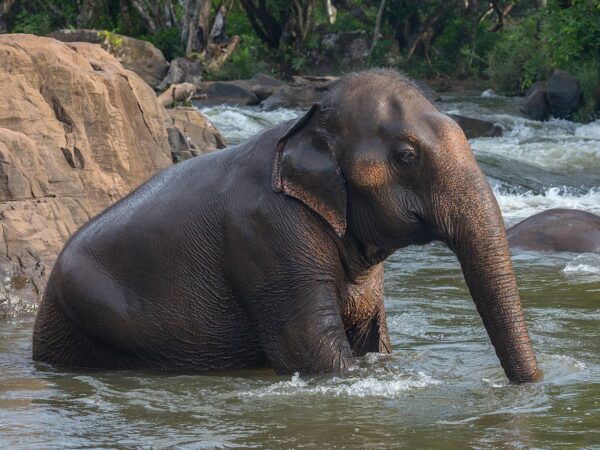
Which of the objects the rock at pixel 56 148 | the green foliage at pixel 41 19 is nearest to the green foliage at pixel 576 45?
the rock at pixel 56 148

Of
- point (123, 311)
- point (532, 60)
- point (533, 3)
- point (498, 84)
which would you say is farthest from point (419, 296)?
point (533, 3)

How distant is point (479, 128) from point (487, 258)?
21276mm

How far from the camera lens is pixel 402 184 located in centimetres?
609

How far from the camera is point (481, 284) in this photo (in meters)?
5.75

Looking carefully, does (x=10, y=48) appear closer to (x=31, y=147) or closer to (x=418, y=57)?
(x=31, y=147)

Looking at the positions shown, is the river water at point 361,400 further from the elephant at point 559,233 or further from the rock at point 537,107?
the rock at point 537,107

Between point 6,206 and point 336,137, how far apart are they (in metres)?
4.40

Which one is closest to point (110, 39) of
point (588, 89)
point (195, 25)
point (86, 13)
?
point (195, 25)

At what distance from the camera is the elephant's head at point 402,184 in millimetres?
5762

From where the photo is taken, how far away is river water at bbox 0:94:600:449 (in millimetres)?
5406

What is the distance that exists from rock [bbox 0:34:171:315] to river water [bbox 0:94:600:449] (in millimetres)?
769

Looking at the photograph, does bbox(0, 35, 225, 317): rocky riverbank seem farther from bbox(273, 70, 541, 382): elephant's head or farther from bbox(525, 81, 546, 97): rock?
bbox(525, 81, 546, 97): rock

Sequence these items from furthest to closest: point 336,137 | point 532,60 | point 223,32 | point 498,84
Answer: point 223,32, point 498,84, point 532,60, point 336,137

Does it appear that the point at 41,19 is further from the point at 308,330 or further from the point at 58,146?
the point at 308,330
